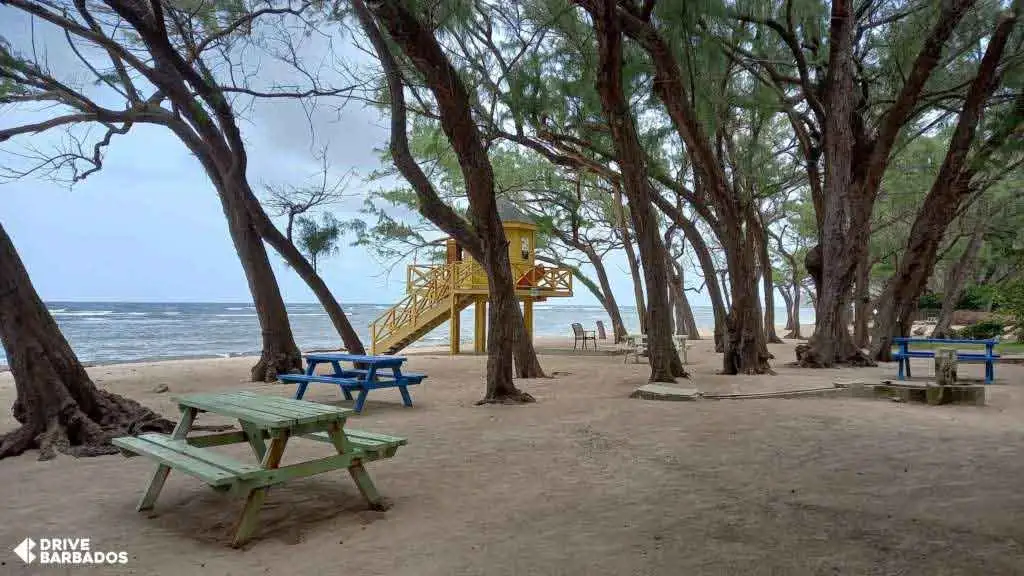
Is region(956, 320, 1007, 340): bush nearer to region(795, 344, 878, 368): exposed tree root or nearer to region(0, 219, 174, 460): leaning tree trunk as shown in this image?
region(795, 344, 878, 368): exposed tree root

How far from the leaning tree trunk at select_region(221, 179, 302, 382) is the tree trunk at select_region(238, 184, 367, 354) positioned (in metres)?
0.14

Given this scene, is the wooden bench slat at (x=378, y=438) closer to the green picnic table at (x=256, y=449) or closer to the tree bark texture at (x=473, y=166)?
the green picnic table at (x=256, y=449)

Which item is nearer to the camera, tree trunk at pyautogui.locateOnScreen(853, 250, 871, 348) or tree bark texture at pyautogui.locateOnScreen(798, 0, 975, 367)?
tree bark texture at pyautogui.locateOnScreen(798, 0, 975, 367)

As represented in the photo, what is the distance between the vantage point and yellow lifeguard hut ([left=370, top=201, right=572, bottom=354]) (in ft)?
59.5

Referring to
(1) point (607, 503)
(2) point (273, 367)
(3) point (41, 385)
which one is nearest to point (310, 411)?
(1) point (607, 503)

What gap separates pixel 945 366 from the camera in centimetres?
729

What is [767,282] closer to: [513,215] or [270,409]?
[513,215]

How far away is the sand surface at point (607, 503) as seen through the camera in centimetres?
277

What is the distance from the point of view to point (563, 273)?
64.5 ft

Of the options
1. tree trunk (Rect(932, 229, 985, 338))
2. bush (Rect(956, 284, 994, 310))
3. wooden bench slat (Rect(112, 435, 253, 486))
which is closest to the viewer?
wooden bench slat (Rect(112, 435, 253, 486))

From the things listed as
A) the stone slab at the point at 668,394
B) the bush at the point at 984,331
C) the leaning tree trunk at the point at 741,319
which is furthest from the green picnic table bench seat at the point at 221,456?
the bush at the point at 984,331

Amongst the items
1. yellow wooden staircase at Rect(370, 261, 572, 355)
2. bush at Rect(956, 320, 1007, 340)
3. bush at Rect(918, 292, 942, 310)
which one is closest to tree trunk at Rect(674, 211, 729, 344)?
yellow wooden staircase at Rect(370, 261, 572, 355)

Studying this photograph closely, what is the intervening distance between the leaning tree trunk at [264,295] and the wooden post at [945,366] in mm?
9044

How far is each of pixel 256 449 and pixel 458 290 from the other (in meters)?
13.9
